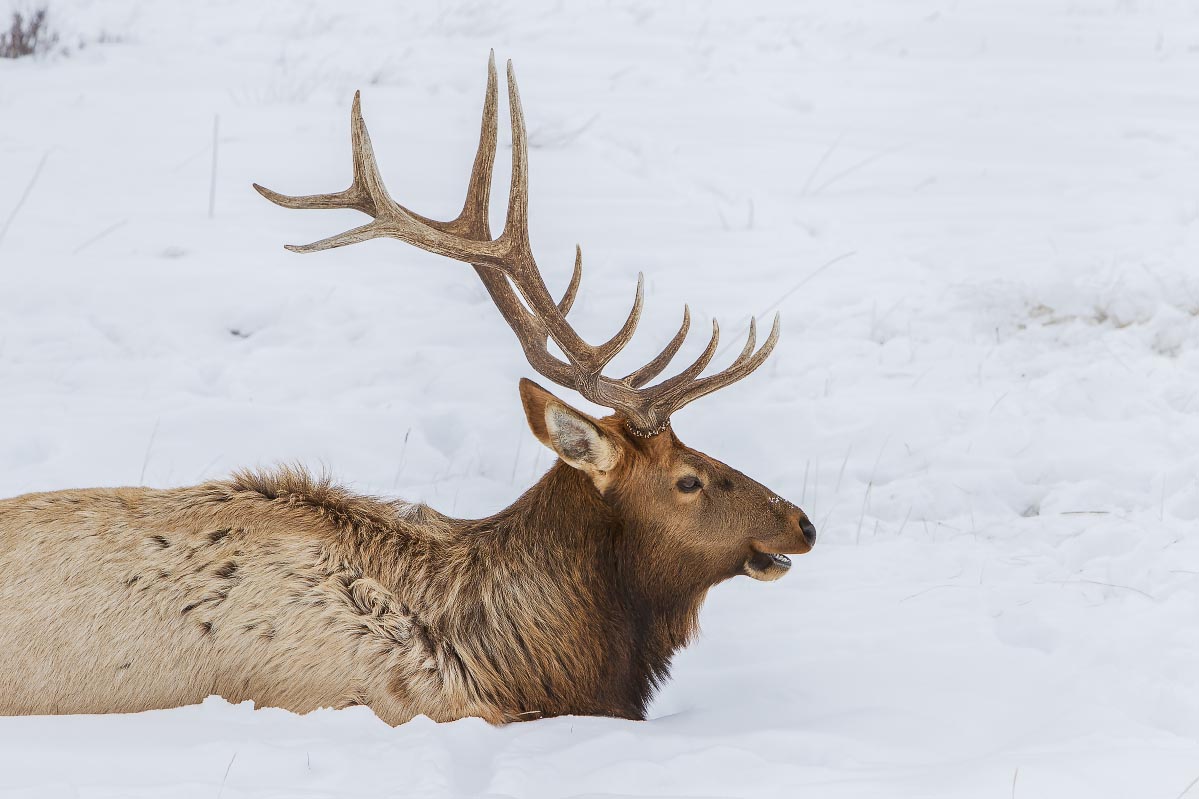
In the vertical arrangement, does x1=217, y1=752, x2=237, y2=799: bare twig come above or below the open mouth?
below

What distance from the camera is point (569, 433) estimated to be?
415 cm

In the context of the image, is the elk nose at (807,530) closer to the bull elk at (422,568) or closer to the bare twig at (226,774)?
the bull elk at (422,568)

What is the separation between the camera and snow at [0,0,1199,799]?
361cm

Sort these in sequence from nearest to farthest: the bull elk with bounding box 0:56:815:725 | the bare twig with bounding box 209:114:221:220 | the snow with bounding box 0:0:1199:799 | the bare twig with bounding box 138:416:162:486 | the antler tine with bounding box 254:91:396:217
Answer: the snow with bounding box 0:0:1199:799 → the bull elk with bounding box 0:56:815:725 → the antler tine with bounding box 254:91:396:217 → the bare twig with bounding box 138:416:162:486 → the bare twig with bounding box 209:114:221:220

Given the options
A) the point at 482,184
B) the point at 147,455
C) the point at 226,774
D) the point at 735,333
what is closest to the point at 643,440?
the point at 482,184

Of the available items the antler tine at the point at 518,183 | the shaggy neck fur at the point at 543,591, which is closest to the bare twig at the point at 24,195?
the shaggy neck fur at the point at 543,591

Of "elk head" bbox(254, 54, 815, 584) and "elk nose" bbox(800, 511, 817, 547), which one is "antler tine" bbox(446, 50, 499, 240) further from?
"elk nose" bbox(800, 511, 817, 547)

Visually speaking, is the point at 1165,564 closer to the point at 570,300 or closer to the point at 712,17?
the point at 570,300

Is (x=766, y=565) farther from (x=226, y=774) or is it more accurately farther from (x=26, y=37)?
(x=26, y=37)

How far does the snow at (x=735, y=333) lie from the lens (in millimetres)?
3607

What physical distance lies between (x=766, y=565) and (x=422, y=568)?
1199 millimetres

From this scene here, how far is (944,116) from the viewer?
10672 mm

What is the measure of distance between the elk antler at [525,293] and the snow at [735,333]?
3.47 feet

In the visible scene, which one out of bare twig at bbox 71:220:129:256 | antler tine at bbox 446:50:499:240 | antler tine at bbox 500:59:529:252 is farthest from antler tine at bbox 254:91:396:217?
bare twig at bbox 71:220:129:256
